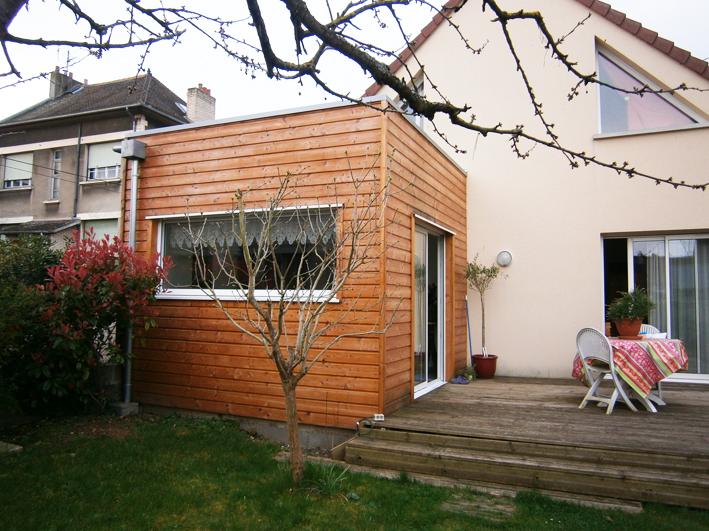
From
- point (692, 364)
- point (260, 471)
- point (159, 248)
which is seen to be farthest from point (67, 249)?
point (692, 364)

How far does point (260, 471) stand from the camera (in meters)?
4.35

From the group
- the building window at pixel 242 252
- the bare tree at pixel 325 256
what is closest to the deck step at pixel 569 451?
the bare tree at pixel 325 256

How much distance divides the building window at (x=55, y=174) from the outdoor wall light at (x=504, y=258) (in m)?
16.7

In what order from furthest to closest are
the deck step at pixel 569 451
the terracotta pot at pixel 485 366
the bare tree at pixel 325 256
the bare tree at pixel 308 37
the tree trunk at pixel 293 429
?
the terracotta pot at pixel 485 366
the bare tree at pixel 325 256
the deck step at pixel 569 451
the tree trunk at pixel 293 429
the bare tree at pixel 308 37

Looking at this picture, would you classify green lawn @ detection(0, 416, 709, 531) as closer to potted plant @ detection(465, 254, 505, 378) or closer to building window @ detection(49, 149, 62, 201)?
potted plant @ detection(465, 254, 505, 378)

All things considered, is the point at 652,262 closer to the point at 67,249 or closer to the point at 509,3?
the point at 509,3

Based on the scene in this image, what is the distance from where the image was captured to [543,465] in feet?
12.9

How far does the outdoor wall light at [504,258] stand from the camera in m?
8.07

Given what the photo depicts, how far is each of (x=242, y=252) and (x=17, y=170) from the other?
17.8m

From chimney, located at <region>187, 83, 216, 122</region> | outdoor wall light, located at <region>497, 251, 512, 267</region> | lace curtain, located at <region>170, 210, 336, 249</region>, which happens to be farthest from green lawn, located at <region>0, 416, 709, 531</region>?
chimney, located at <region>187, 83, 216, 122</region>

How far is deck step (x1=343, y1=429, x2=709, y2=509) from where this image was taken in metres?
3.67

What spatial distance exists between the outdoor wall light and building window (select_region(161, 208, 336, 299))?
3.57 meters

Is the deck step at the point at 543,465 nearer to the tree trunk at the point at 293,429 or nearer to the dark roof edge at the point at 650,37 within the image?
the tree trunk at the point at 293,429

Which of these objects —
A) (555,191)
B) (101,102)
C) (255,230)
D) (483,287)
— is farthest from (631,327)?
(101,102)
